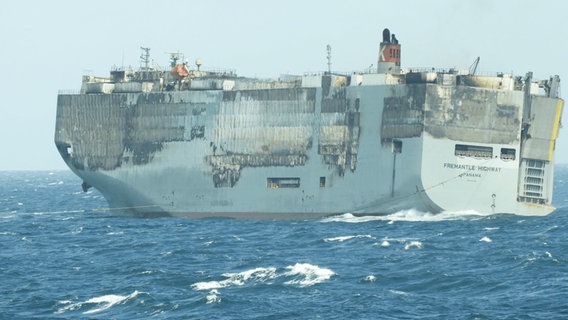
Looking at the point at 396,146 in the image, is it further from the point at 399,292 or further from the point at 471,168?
the point at 399,292

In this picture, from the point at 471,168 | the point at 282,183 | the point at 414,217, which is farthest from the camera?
the point at 282,183

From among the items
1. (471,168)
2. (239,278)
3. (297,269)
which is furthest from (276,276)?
(471,168)

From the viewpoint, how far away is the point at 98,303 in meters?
48.1

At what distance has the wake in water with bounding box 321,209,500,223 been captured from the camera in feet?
253

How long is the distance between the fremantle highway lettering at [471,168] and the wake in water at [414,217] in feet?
9.13

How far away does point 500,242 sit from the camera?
64125mm

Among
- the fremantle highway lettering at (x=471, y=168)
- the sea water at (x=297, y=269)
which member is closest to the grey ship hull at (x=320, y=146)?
the fremantle highway lettering at (x=471, y=168)

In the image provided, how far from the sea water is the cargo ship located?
7.71 feet

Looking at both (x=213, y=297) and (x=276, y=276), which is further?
(x=276, y=276)

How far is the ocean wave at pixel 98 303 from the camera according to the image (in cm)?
4703

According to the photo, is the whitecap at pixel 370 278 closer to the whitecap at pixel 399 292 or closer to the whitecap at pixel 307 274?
the whitecap at pixel 307 274

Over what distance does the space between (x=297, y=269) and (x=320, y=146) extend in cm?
2790

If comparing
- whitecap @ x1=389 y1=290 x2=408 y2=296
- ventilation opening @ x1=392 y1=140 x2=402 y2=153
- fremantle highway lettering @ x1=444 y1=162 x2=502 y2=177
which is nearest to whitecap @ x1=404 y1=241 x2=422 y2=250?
fremantle highway lettering @ x1=444 y1=162 x2=502 y2=177

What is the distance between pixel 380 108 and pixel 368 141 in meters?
2.59
